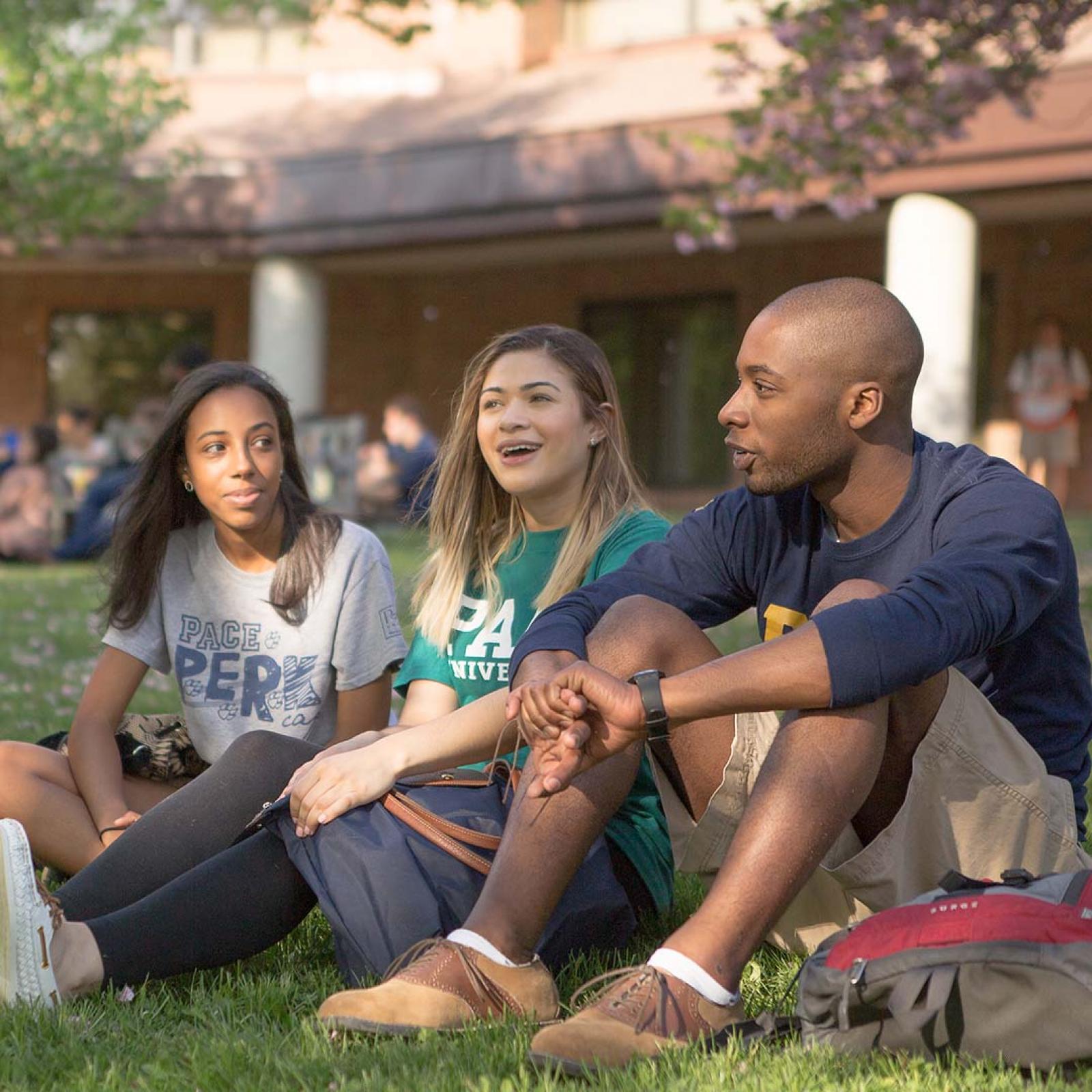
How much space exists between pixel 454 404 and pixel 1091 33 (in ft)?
39.9

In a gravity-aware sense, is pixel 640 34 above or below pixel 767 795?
above

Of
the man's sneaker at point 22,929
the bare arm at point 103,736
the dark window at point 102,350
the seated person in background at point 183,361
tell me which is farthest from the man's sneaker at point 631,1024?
the dark window at point 102,350

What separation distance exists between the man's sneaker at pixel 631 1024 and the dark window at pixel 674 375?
17.0 metres

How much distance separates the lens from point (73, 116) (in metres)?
16.9

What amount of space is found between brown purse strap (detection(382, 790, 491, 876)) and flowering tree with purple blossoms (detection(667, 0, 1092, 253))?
18.5ft

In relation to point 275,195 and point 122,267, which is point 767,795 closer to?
point 275,195

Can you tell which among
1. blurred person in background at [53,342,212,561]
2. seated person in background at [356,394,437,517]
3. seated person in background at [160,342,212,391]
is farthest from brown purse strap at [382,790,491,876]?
seated person in background at [356,394,437,517]

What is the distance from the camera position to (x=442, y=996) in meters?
2.90

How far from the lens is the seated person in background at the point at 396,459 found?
15164 mm

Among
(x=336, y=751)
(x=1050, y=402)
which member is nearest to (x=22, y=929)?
(x=336, y=751)

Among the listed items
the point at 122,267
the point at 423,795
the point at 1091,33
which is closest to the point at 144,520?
the point at 423,795

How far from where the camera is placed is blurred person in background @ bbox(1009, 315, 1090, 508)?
16625 mm

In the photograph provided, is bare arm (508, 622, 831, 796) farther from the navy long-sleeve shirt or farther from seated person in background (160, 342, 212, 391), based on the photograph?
seated person in background (160, 342, 212, 391)

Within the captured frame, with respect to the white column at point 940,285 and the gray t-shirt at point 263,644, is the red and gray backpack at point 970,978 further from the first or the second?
the white column at point 940,285
